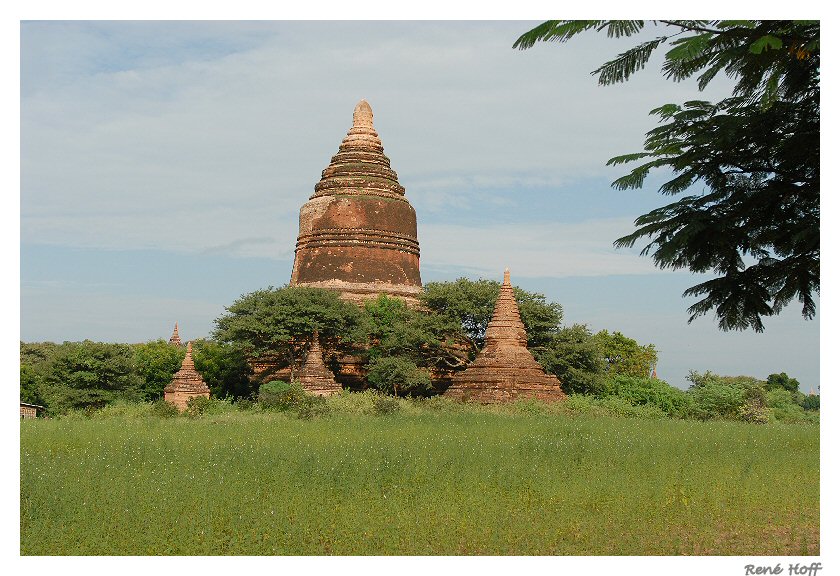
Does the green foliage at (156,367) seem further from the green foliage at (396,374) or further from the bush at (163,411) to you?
the bush at (163,411)

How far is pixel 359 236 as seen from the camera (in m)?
29.6

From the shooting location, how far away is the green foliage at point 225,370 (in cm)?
2931

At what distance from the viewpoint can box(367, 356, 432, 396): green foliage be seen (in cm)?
2589

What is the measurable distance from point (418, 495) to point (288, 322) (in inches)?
734

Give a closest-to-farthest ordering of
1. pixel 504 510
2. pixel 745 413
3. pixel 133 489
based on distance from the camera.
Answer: pixel 504 510 < pixel 133 489 < pixel 745 413

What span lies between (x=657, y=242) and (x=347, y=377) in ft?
68.8

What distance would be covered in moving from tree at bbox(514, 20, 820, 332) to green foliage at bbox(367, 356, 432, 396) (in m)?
18.5

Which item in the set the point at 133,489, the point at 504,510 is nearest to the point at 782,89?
the point at 504,510

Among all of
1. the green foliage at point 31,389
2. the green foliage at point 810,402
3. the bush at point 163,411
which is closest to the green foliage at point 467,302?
the bush at point 163,411

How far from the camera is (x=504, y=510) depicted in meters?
7.62

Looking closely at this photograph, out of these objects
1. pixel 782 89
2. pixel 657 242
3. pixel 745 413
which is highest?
pixel 782 89

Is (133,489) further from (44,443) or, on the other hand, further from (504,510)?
(44,443)

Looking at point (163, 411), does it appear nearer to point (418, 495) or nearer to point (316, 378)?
point (316, 378)

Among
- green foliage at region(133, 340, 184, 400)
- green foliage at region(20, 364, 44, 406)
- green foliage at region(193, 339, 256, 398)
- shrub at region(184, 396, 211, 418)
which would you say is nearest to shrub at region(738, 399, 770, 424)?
shrub at region(184, 396, 211, 418)
